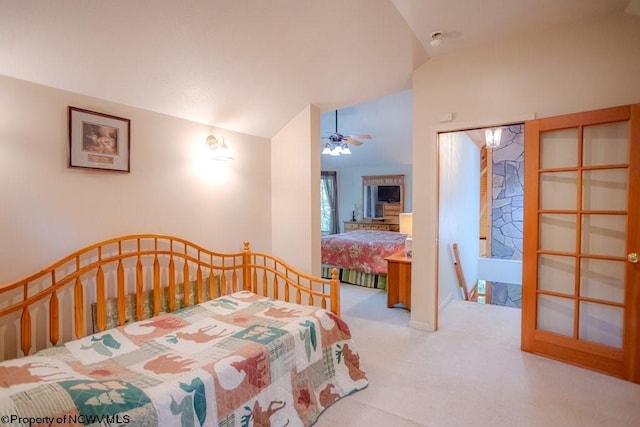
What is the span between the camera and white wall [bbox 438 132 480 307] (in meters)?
3.60

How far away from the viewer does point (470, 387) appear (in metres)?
2.18

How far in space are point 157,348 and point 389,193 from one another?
6715 millimetres

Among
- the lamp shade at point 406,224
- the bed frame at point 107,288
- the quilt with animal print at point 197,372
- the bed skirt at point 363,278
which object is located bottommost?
the bed skirt at point 363,278

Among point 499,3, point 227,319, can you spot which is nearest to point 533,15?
point 499,3

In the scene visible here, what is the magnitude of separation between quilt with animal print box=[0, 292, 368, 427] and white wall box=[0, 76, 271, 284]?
70cm

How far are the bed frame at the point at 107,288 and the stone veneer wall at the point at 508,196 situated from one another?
4.41 metres

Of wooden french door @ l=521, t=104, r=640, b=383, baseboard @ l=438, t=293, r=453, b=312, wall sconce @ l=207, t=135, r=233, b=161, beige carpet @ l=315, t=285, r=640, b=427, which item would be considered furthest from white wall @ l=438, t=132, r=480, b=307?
wall sconce @ l=207, t=135, r=233, b=161

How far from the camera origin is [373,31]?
8.10ft

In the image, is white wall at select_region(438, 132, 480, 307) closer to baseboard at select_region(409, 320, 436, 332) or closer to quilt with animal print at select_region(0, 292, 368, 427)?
baseboard at select_region(409, 320, 436, 332)

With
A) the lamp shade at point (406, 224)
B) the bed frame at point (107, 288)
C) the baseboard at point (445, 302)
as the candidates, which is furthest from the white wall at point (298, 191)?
the baseboard at point (445, 302)

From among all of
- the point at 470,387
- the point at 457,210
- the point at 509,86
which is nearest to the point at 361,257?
the point at 457,210

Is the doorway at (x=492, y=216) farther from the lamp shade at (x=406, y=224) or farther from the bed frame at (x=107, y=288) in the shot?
the bed frame at (x=107, y=288)

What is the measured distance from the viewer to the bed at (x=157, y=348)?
1.29 metres

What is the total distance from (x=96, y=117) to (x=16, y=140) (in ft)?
1.53
